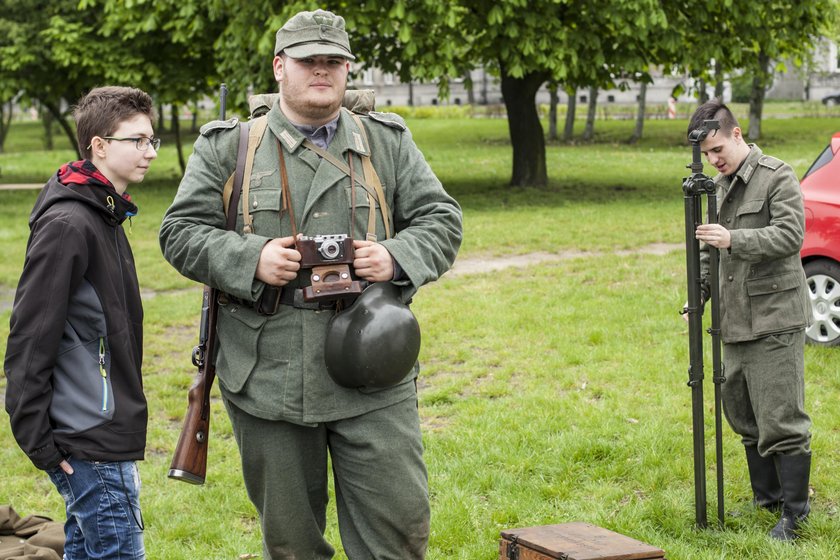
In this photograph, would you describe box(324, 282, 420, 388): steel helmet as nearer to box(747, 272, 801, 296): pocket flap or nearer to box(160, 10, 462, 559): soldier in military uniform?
box(160, 10, 462, 559): soldier in military uniform

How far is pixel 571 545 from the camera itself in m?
4.48

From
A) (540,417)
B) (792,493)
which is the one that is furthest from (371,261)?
(540,417)

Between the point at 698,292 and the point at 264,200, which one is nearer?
the point at 264,200

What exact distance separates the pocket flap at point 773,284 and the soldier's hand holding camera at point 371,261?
2.19 metres

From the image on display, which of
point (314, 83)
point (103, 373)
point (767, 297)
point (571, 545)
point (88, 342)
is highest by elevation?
point (314, 83)

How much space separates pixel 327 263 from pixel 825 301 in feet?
20.6

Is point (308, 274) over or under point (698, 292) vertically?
over

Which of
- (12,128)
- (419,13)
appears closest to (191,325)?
(419,13)

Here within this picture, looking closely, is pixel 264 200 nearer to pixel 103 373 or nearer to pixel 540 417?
pixel 103 373

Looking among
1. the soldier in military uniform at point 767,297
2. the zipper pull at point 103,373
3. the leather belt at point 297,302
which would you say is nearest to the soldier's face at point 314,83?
the leather belt at point 297,302

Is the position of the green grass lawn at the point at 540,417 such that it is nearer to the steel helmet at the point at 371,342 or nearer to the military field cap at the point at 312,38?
the steel helmet at the point at 371,342

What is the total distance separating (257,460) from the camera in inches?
156

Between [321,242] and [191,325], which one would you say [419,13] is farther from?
[321,242]

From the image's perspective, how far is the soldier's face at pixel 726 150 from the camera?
5.14m
